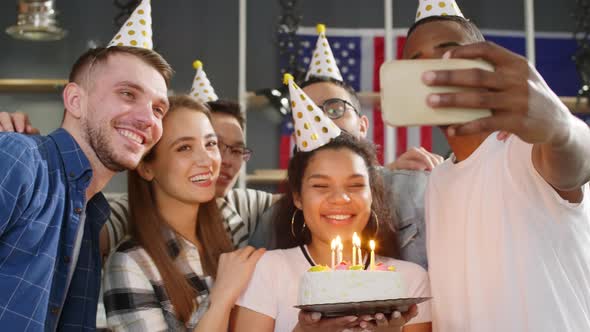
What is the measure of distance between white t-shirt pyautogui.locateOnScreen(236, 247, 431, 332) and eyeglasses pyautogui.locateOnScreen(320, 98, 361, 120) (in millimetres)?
675

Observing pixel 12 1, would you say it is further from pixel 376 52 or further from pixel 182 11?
pixel 376 52

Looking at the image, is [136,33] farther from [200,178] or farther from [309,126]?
[309,126]

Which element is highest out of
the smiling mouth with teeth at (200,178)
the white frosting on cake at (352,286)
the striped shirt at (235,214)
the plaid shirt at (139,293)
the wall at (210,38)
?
the wall at (210,38)

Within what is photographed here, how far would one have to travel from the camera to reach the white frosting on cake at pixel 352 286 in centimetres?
169

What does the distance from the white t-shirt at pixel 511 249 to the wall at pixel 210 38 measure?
3521 mm

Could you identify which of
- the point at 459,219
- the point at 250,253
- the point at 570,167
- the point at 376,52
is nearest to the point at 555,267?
the point at 459,219

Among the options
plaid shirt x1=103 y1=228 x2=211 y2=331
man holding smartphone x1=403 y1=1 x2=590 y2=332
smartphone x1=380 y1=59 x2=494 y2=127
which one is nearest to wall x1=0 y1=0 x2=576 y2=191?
plaid shirt x1=103 y1=228 x2=211 y2=331

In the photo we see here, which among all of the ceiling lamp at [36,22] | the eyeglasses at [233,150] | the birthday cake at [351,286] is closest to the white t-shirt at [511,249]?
the birthday cake at [351,286]

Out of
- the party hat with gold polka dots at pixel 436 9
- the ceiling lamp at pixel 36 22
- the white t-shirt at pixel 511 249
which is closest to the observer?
the white t-shirt at pixel 511 249

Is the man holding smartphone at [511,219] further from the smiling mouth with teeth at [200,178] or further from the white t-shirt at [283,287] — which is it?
the smiling mouth with teeth at [200,178]

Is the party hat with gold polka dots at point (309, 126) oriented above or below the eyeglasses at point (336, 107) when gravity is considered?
below

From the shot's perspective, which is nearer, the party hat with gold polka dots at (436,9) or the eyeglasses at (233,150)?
the party hat with gold polka dots at (436,9)

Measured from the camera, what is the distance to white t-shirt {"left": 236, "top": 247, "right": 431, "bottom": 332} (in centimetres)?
200

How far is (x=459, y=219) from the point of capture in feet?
5.79
